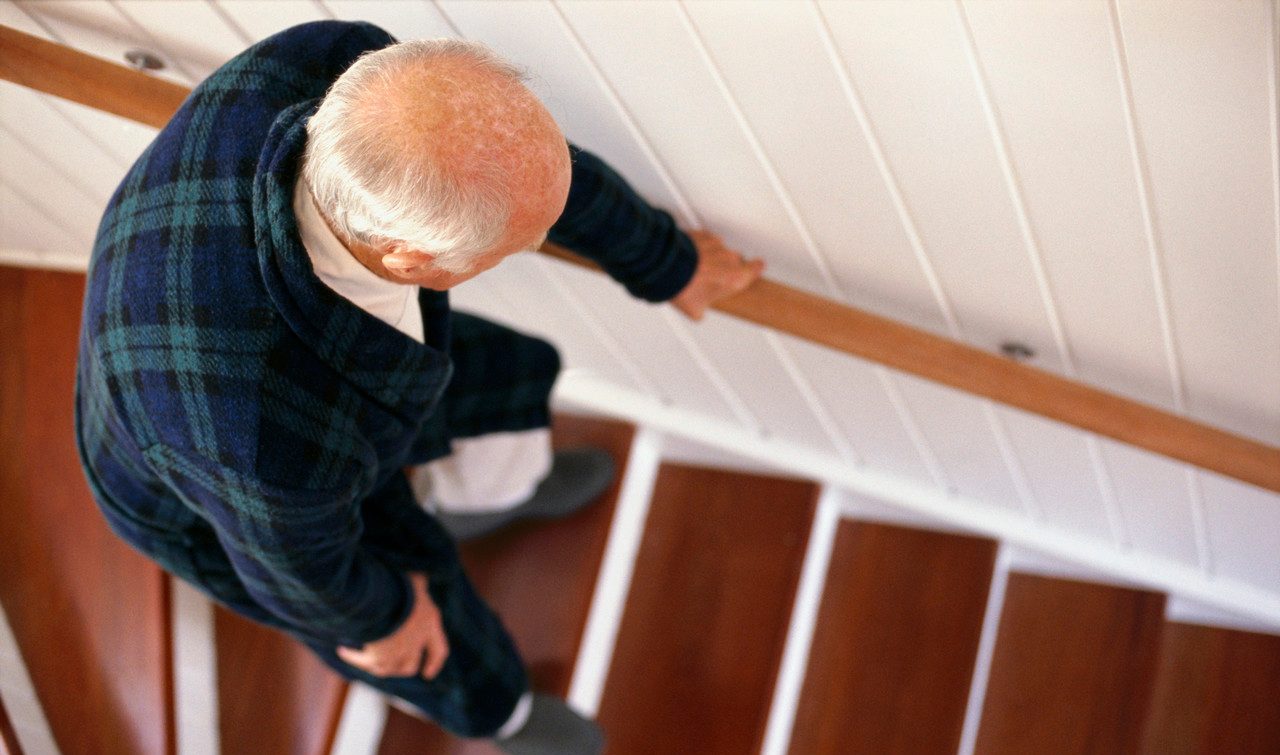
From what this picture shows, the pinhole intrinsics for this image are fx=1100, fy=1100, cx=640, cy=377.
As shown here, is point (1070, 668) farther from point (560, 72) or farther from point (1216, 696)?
point (560, 72)

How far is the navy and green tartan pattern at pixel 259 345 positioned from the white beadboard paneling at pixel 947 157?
31 centimetres

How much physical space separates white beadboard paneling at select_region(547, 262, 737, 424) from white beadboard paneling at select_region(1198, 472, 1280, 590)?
797mm

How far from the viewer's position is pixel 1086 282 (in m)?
1.26

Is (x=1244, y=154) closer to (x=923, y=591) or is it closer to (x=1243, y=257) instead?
(x=1243, y=257)

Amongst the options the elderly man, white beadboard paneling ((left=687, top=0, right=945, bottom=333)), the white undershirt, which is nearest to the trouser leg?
the elderly man

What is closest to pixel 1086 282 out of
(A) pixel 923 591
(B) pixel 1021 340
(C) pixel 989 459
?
(B) pixel 1021 340

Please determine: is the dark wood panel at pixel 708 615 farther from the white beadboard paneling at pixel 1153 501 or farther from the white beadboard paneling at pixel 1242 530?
the white beadboard paneling at pixel 1242 530

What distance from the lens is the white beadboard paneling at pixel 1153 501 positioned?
156 centimetres

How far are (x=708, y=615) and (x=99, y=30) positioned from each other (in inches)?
53.9

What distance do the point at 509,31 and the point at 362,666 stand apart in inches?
34.3

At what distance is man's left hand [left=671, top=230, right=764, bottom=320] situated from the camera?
138 centimetres

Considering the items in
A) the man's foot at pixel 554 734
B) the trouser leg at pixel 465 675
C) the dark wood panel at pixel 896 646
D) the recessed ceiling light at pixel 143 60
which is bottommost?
the man's foot at pixel 554 734

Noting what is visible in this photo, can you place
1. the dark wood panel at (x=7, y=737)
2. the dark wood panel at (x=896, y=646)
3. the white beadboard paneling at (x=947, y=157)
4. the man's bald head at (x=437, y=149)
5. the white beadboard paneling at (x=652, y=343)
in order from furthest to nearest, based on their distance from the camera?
the dark wood panel at (x=896, y=646) → the white beadboard paneling at (x=652, y=343) → the dark wood panel at (x=7, y=737) → the white beadboard paneling at (x=947, y=157) → the man's bald head at (x=437, y=149)

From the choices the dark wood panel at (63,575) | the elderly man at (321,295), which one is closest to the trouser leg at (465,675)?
the elderly man at (321,295)
